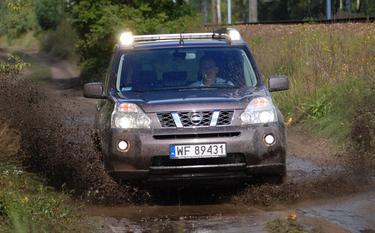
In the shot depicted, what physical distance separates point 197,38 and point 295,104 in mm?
6239

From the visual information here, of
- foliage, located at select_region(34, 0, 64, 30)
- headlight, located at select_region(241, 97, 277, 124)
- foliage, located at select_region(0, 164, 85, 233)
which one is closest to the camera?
foliage, located at select_region(0, 164, 85, 233)

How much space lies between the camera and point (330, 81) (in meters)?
16.0

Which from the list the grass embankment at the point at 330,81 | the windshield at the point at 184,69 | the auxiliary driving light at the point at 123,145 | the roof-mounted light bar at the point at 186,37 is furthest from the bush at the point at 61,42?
the auxiliary driving light at the point at 123,145

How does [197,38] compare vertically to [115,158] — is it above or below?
above

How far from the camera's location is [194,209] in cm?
869

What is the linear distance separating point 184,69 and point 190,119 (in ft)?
4.31

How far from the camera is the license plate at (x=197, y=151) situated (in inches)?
330

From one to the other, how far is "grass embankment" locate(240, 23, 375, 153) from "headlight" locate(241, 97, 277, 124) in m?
2.38

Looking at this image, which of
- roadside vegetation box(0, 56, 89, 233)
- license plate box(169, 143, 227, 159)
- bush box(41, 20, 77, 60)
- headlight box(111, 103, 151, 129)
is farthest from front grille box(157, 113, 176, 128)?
bush box(41, 20, 77, 60)

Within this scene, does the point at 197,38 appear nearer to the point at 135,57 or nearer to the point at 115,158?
the point at 135,57

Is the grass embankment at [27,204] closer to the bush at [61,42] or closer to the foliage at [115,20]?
the foliage at [115,20]

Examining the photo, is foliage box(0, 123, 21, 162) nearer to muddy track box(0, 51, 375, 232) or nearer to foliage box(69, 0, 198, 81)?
muddy track box(0, 51, 375, 232)

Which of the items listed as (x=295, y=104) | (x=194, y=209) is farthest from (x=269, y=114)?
(x=295, y=104)

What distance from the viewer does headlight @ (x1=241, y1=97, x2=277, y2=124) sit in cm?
860
